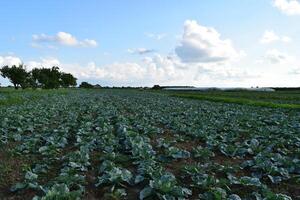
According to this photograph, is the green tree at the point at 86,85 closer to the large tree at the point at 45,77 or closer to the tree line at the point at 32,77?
the tree line at the point at 32,77

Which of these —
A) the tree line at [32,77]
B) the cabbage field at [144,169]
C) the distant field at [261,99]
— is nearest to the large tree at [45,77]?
the tree line at [32,77]

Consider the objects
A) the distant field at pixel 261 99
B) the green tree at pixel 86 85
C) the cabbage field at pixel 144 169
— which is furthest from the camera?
the green tree at pixel 86 85

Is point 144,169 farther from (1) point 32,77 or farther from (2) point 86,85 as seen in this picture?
(2) point 86,85

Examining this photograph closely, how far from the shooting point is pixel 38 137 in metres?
11.0

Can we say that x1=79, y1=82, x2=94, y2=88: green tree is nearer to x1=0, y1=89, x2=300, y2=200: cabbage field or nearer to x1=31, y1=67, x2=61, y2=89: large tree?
x1=31, y1=67, x2=61, y2=89: large tree

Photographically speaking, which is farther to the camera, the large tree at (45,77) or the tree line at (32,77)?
the large tree at (45,77)

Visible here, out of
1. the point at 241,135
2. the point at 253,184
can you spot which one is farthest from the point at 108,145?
the point at 241,135

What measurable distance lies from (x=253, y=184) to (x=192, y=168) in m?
1.21

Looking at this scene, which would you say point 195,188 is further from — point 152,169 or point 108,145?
point 108,145

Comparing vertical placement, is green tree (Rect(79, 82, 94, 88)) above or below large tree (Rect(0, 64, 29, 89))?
below

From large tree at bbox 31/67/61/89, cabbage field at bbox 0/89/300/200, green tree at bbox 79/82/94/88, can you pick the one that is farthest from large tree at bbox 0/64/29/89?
green tree at bbox 79/82/94/88

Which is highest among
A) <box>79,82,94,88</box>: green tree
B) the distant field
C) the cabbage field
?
the cabbage field

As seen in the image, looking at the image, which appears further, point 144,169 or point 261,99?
point 261,99

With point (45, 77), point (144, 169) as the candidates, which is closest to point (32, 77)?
point (45, 77)
